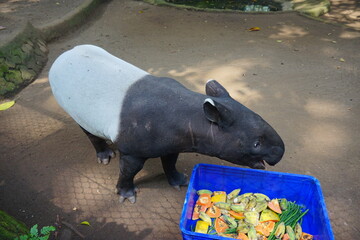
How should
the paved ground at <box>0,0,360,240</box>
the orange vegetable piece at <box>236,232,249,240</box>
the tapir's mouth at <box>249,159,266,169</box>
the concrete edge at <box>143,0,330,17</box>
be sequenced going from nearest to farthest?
the tapir's mouth at <box>249,159,266,169</box> < the orange vegetable piece at <box>236,232,249,240</box> < the paved ground at <box>0,0,360,240</box> < the concrete edge at <box>143,0,330,17</box>

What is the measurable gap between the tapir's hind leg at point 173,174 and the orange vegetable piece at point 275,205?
3.58 ft

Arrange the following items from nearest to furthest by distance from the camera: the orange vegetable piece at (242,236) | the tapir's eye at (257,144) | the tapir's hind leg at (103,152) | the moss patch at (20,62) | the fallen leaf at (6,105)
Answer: the tapir's eye at (257,144)
the orange vegetable piece at (242,236)
the tapir's hind leg at (103,152)
the fallen leaf at (6,105)
the moss patch at (20,62)

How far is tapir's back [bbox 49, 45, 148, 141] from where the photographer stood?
115 inches

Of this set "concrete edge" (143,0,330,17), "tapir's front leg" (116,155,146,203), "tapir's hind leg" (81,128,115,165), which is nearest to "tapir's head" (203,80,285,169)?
"tapir's front leg" (116,155,146,203)

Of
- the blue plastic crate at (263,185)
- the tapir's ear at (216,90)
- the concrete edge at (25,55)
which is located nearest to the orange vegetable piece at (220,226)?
the blue plastic crate at (263,185)

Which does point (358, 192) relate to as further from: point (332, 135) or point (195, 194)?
point (195, 194)

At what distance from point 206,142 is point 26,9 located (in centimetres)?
851

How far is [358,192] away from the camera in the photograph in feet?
11.5

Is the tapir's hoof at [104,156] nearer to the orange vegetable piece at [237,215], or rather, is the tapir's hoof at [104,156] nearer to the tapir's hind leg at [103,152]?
the tapir's hind leg at [103,152]

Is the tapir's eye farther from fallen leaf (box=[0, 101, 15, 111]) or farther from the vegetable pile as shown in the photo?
fallen leaf (box=[0, 101, 15, 111])

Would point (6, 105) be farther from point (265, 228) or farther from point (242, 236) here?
point (265, 228)

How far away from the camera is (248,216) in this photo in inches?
117

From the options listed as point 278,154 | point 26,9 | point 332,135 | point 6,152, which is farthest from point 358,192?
point 26,9

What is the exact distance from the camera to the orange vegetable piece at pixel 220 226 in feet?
9.56
